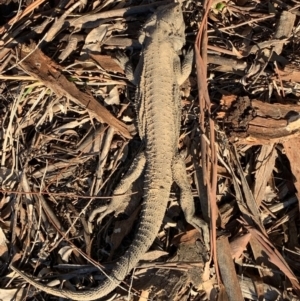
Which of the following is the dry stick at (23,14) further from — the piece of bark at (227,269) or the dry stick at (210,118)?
the piece of bark at (227,269)

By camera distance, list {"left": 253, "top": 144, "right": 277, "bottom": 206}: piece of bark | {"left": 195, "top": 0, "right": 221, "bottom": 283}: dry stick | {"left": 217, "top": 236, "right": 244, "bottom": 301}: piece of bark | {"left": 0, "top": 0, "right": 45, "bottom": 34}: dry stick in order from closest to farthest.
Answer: {"left": 195, "top": 0, "right": 221, "bottom": 283}: dry stick → {"left": 217, "top": 236, "right": 244, "bottom": 301}: piece of bark → {"left": 253, "top": 144, "right": 277, "bottom": 206}: piece of bark → {"left": 0, "top": 0, "right": 45, "bottom": 34}: dry stick

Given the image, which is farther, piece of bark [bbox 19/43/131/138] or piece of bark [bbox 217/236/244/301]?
piece of bark [bbox 19/43/131/138]

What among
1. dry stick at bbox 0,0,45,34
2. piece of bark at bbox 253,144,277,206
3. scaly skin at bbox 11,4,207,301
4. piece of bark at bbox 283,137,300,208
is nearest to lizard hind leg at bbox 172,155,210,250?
scaly skin at bbox 11,4,207,301

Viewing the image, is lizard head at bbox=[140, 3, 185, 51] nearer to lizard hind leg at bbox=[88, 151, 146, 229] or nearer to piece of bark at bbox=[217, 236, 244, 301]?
lizard hind leg at bbox=[88, 151, 146, 229]

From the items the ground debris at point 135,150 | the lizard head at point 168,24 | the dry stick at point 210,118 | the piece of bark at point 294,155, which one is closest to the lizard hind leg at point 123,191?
the ground debris at point 135,150

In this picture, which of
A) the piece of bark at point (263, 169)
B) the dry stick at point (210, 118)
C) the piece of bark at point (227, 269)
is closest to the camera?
the dry stick at point (210, 118)

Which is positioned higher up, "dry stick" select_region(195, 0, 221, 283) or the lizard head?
the lizard head
